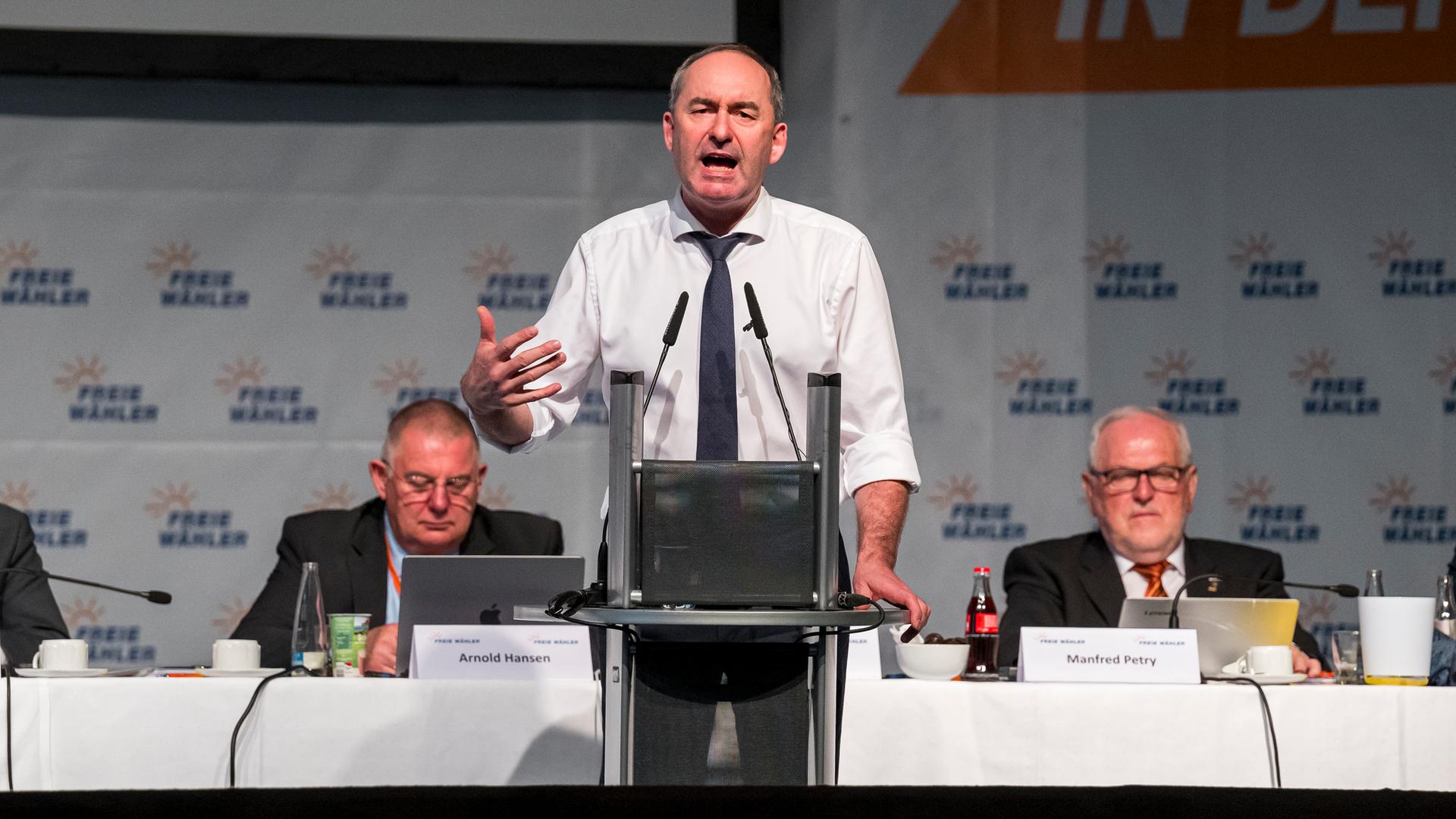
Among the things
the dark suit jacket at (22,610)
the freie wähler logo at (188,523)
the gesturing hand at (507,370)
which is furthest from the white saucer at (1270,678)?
the freie wähler logo at (188,523)

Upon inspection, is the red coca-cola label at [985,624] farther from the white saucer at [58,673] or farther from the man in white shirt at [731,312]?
the white saucer at [58,673]

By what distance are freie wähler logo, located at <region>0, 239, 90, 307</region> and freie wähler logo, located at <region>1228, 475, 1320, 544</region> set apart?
3914mm

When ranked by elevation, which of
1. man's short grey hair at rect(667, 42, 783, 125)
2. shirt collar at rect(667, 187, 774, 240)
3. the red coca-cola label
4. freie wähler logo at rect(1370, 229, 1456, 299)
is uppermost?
freie wähler logo at rect(1370, 229, 1456, 299)

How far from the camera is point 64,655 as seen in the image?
2697 millimetres

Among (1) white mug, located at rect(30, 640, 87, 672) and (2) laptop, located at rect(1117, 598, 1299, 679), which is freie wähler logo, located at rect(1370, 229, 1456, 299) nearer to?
(2) laptop, located at rect(1117, 598, 1299, 679)

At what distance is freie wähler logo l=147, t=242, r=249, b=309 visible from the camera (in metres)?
4.74

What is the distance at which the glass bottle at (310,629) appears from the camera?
9.36 ft

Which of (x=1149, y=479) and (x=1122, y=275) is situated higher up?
(x=1122, y=275)

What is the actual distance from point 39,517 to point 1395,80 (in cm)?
469

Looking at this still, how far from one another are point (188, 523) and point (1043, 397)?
284 centimetres

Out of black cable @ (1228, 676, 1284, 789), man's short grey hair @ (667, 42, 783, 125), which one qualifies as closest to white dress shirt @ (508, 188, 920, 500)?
man's short grey hair @ (667, 42, 783, 125)

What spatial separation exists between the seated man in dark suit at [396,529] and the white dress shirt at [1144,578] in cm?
155

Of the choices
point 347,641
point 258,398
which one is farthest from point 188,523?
point 347,641

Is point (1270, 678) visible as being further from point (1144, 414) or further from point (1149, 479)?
point (1144, 414)
